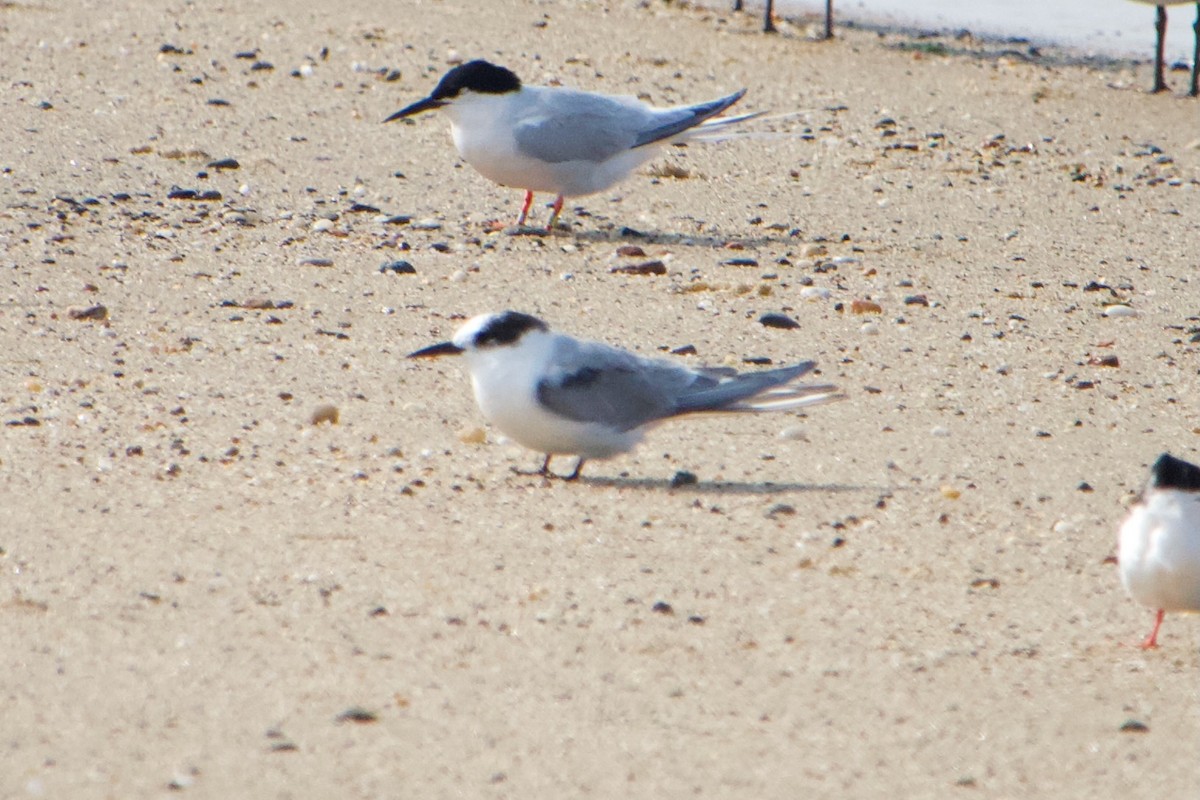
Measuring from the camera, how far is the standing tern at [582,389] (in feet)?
15.7

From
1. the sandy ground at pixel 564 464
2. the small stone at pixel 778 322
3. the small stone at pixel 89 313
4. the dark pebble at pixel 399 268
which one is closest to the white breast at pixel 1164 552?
the sandy ground at pixel 564 464

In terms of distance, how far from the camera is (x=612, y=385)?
4.84 meters

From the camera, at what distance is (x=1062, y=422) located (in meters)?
5.55

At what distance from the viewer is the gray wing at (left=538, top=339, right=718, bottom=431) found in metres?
4.76

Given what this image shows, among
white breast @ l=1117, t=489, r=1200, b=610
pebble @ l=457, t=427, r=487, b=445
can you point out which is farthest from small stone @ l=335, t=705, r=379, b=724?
pebble @ l=457, t=427, r=487, b=445

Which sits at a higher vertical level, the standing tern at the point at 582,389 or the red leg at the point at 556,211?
the standing tern at the point at 582,389

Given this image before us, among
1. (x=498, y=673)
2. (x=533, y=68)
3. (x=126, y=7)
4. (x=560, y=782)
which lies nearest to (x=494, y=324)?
(x=498, y=673)

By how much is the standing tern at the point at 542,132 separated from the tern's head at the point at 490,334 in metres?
2.97

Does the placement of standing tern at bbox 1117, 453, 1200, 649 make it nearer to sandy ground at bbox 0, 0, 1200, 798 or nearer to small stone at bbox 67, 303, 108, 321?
sandy ground at bbox 0, 0, 1200, 798

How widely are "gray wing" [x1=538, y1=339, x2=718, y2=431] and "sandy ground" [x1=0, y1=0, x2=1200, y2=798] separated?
0.64 feet

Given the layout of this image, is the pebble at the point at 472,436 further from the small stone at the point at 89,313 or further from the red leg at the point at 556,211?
the red leg at the point at 556,211

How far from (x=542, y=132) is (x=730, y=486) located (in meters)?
3.22

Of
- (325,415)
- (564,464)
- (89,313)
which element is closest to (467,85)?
(89,313)

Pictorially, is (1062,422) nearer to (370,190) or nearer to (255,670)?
(255,670)
